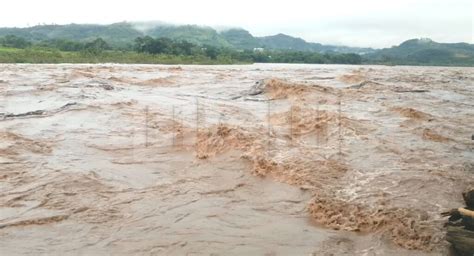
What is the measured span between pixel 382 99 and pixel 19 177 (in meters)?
13.9

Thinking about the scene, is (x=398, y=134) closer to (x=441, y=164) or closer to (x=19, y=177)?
(x=441, y=164)

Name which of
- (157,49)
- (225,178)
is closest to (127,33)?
(157,49)

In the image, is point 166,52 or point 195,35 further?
point 195,35

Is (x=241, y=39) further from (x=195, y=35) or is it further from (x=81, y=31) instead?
(x=81, y=31)

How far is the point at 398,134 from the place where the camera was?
1051 cm

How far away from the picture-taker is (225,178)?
6.86m

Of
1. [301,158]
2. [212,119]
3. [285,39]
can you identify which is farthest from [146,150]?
[285,39]

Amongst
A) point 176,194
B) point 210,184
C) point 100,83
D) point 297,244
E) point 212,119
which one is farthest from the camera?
point 100,83

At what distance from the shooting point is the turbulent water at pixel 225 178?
186 inches

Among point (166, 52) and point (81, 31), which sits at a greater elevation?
point (81, 31)

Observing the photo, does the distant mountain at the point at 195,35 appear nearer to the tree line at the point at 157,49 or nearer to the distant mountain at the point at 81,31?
the distant mountain at the point at 81,31

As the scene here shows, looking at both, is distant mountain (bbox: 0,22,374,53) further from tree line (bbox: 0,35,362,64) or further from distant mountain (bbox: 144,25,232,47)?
tree line (bbox: 0,35,362,64)

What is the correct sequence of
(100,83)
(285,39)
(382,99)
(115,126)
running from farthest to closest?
1. (285,39)
2. (100,83)
3. (382,99)
4. (115,126)

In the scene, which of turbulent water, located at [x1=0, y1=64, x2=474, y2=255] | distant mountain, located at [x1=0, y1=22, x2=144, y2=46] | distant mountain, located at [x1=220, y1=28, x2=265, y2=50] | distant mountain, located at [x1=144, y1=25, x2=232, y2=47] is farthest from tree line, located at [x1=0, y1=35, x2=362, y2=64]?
distant mountain, located at [x1=220, y1=28, x2=265, y2=50]
